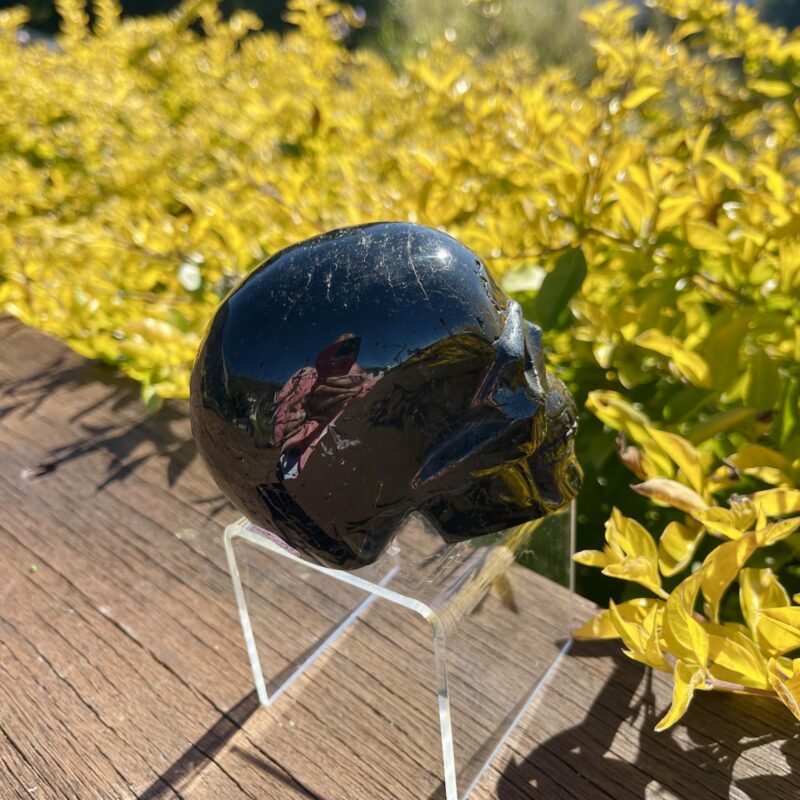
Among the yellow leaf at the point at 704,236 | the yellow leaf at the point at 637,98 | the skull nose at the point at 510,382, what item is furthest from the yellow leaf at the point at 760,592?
the yellow leaf at the point at 637,98

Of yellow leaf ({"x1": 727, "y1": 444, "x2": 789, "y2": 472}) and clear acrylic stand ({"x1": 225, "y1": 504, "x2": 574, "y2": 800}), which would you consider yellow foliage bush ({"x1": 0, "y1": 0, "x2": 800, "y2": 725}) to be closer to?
yellow leaf ({"x1": 727, "y1": 444, "x2": 789, "y2": 472})

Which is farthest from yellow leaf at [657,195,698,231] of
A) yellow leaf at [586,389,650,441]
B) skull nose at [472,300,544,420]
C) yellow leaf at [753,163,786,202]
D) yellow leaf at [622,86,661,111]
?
skull nose at [472,300,544,420]

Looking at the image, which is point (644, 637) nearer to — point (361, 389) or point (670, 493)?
point (670, 493)

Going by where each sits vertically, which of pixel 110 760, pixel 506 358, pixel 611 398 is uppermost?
pixel 506 358

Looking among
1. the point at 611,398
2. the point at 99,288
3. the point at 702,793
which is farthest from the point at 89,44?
the point at 702,793

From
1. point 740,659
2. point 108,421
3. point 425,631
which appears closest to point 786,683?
point 740,659

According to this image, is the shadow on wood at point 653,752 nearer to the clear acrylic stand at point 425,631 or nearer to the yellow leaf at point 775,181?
the clear acrylic stand at point 425,631

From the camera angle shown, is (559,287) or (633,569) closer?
(633,569)

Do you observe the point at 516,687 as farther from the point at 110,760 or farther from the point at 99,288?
the point at 99,288
